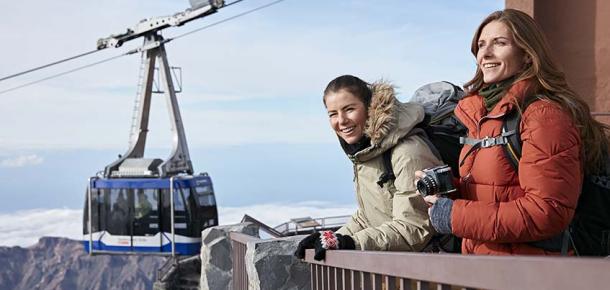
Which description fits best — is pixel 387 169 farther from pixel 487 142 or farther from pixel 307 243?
pixel 487 142

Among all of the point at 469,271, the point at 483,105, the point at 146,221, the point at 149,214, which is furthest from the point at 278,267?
the point at 146,221

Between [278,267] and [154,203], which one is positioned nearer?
[278,267]

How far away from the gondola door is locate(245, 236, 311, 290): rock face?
49.8 feet

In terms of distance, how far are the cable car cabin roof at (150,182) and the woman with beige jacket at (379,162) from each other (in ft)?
52.7

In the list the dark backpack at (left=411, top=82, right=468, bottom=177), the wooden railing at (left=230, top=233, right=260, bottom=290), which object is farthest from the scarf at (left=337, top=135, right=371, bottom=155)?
the wooden railing at (left=230, top=233, right=260, bottom=290)

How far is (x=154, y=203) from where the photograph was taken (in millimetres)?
19797

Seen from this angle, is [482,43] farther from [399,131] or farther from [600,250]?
[600,250]

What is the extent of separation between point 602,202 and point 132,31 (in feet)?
70.9

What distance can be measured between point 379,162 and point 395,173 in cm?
12

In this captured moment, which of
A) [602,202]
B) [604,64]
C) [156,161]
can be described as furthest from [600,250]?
[156,161]

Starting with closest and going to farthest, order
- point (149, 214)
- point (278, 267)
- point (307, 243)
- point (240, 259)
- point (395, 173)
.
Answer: point (395, 173)
point (307, 243)
point (278, 267)
point (240, 259)
point (149, 214)

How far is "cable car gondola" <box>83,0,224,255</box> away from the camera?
1950cm

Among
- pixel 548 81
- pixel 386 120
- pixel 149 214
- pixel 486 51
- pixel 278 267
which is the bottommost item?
pixel 149 214

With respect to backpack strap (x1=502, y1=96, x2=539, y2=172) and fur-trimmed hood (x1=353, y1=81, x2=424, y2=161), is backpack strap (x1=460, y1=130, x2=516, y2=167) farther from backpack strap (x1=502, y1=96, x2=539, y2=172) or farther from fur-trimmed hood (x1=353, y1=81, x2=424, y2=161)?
fur-trimmed hood (x1=353, y1=81, x2=424, y2=161)
